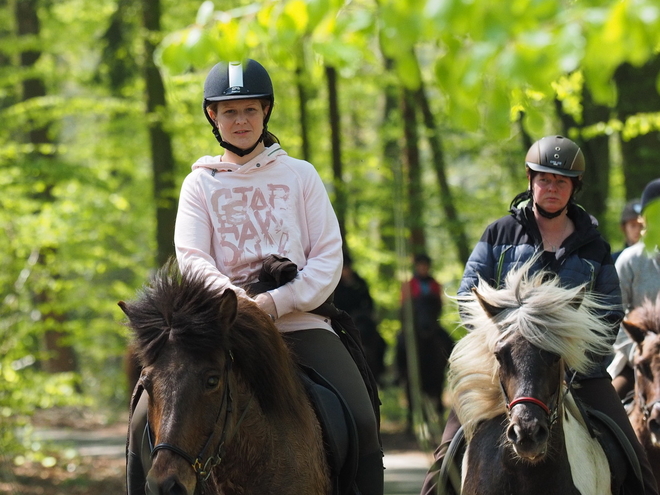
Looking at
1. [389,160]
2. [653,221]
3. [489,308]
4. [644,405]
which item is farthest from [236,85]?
[389,160]

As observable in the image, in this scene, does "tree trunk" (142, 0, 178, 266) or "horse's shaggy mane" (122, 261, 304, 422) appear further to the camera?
"tree trunk" (142, 0, 178, 266)

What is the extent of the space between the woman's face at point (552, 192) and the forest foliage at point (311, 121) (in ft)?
2.30

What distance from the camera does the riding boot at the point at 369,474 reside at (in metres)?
4.80

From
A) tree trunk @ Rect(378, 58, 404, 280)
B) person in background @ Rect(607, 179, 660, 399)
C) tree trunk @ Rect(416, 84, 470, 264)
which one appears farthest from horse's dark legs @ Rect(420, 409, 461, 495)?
tree trunk @ Rect(416, 84, 470, 264)

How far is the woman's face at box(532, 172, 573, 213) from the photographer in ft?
19.2

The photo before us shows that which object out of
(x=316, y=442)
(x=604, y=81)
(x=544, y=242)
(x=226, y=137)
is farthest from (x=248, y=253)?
(x=604, y=81)

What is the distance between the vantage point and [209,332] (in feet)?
13.4

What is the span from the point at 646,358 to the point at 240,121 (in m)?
3.65

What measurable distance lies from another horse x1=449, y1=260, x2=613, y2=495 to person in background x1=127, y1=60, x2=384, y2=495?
0.73 metres

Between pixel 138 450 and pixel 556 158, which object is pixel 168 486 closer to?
pixel 138 450

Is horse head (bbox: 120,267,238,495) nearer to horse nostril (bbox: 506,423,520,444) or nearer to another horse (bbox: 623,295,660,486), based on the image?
horse nostril (bbox: 506,423,520,444)

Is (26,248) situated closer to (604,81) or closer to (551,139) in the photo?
(551,139)

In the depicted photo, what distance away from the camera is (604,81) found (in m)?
2.26

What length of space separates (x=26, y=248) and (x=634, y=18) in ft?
37.3
